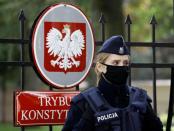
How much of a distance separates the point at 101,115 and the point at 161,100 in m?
30.9

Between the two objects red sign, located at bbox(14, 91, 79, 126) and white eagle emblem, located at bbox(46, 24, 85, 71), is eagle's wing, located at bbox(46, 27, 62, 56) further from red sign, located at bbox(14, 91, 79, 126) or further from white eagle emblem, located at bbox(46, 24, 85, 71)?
red sign, located at bbox(14, 91, 79, 126)

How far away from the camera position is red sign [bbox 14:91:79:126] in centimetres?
524

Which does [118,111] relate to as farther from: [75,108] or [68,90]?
[68,90]

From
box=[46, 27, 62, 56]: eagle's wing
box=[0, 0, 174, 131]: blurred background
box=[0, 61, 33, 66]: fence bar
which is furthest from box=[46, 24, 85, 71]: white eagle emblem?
box=[0, 0, 174, 131]: blurred background

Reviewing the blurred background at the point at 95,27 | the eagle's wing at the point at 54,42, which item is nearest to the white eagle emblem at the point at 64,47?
the eagle's wing at the point at 54,42

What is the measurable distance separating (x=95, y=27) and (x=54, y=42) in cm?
872

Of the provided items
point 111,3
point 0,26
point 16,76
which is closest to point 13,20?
point 0,26

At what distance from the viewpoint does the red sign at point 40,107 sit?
17.2ft

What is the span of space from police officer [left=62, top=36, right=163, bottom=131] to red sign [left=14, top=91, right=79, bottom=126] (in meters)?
1.39

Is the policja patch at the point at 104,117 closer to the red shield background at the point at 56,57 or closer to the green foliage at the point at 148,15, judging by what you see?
the red shield background at the point at 56,57

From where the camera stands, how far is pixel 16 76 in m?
29.0

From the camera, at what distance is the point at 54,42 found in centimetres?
543

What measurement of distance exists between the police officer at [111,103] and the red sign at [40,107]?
1.39m

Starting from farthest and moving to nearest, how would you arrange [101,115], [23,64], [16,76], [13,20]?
1. [16,76]
2. [13,20]
3. [23,64]
4. [101,115]
